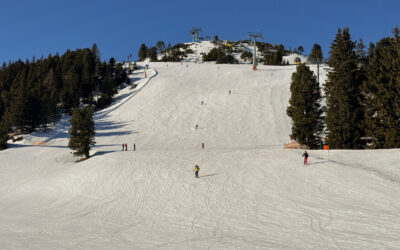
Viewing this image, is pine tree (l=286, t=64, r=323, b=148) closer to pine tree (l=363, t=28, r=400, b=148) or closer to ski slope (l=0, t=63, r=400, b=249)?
ski slope (l=0, t=63, r=400, b=249)

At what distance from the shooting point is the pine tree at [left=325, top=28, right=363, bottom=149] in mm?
28656

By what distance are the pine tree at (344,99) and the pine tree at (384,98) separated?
42.6 inches

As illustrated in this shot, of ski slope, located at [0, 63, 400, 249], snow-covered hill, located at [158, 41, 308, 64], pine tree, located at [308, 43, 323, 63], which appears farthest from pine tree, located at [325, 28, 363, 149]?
snow-covered hill, located at [158, 41, 308, 64]

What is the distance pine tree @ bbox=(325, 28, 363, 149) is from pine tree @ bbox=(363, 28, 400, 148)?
1081 millimetres

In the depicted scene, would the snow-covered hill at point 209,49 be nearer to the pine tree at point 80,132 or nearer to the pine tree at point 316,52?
the pine tree at point 316,52

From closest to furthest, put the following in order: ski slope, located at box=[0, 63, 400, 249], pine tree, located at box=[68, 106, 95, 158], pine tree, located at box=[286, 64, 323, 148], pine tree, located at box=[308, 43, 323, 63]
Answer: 1. ski slope, located at box=[0, 63, 400, 249]
2. pine tree, located at box=[286, 64, 323, 148]
3. pine tree, located at box=[68, 106, 95, 158]
4. pine tree, located at box=[308, 43, 323, 63]

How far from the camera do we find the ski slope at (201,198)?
12.7 metres

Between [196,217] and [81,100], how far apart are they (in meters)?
72.3

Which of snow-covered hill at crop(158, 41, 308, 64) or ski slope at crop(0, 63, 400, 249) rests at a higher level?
snow-covered hill at crop(158, 41, 308, 64)

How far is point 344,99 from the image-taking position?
28.8 metres

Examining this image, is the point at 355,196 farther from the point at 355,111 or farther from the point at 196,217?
the point at 355,111

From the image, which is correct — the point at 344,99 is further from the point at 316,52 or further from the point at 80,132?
the point at 316,52

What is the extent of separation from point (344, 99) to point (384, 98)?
3572mm

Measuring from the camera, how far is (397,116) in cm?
2625
